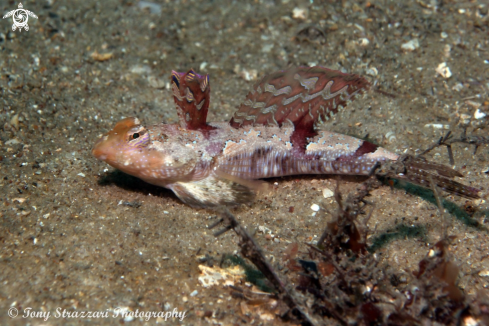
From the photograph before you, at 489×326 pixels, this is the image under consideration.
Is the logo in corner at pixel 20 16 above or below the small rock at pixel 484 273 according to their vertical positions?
above

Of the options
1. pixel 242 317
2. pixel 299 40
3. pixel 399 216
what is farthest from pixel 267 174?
pixel 299 40

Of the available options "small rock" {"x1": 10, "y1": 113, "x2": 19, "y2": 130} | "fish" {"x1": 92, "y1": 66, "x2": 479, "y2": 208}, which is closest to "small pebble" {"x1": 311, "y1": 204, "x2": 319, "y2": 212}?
"fish" {"x1": 92, "y1": 66, "x2": 479, "y2": 208}

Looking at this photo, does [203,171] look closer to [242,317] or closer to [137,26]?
[242,317]

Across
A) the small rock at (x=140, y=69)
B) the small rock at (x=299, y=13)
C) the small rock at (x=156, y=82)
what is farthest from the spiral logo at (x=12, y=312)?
the small rock at (x=299, y=13)

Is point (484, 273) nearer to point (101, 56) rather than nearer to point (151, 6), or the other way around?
point (101, 56)

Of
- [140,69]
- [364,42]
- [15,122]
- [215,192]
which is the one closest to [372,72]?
[364,42]

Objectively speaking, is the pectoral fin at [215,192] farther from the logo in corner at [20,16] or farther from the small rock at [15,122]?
the logo in corner at [20,16]

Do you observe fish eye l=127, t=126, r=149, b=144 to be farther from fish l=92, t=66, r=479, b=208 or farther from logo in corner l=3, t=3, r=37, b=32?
logo in corner l=3, t=3, r=37, b=32
